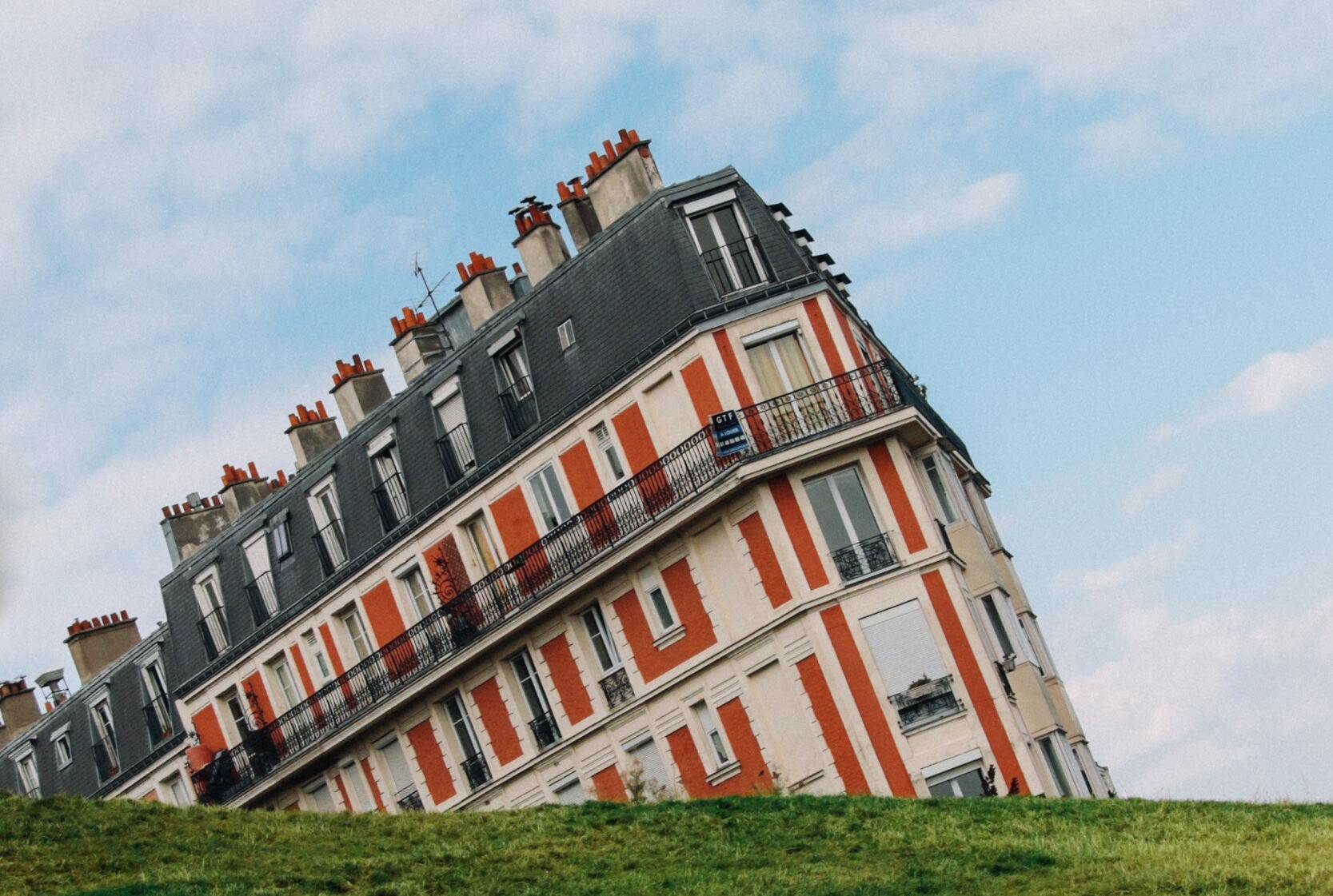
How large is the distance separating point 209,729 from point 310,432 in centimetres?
781

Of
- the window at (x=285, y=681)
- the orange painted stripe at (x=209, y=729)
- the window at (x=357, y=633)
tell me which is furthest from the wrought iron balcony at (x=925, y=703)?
the orange painted stripe at (x=209, y=729)

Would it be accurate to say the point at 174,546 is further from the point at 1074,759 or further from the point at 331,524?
the point at 1074,759

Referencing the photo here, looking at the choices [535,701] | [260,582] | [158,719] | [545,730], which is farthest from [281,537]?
[545,730]

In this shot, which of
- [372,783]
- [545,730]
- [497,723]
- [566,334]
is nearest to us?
[566,334]

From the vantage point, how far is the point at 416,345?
4731 cm

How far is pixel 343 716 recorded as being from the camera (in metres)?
45.2

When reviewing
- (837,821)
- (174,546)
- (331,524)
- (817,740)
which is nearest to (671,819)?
(837,821)

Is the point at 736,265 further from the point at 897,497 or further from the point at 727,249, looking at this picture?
the point at 897,497

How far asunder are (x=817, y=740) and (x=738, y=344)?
24.7 feet

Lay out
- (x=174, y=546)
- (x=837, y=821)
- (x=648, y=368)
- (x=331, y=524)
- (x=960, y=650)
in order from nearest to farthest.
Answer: (x=837, y=821)
(x=960, y=650)
(x=648, y=368)
(x=331, y=524)
(x=174, y=546)

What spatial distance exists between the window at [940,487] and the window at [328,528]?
14321mm

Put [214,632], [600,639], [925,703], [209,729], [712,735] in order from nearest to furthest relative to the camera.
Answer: [925,703] < [712,735] < [600,639] < [209,729] < [214,632]

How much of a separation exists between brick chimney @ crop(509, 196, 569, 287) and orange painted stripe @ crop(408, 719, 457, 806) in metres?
10.1

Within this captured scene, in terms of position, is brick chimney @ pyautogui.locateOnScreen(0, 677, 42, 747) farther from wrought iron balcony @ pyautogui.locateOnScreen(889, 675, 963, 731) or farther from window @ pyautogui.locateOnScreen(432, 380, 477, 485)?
wrought iron balcony @ pyautogui.locateOnScreen(889, 675, 963, 731)
